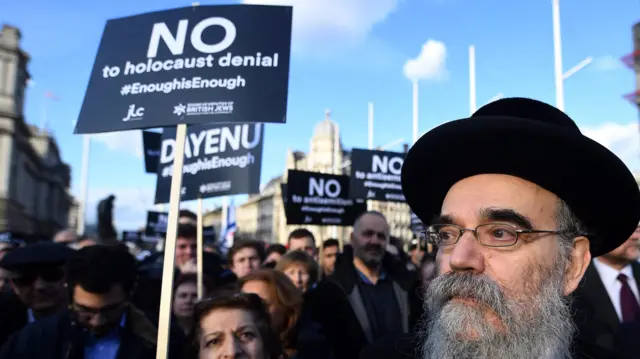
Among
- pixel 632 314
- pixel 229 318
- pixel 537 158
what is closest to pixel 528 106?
pixel 537 158

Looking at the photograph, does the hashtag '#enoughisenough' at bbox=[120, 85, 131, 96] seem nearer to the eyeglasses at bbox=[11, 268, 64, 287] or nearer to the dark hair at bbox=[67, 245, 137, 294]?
the dark hair at bbox=[67, 245, 137, 294]

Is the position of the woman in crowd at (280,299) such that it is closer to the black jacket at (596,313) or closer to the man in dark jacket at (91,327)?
the man in dark jacket at (91,327)

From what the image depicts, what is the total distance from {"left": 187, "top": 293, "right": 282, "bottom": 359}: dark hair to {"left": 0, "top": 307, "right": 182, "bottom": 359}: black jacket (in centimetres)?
35

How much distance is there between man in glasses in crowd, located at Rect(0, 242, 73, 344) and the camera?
4.27 metres

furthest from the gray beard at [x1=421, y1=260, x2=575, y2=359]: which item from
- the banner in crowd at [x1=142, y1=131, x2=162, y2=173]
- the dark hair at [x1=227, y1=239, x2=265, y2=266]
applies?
the banner in crowd at [x1=142, y1=131, x2=162, y2=173]

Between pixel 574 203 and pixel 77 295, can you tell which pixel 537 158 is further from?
pixel 77 295

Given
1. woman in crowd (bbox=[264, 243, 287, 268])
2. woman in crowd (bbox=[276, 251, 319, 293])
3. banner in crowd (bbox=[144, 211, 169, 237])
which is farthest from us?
banner in crowd (bbox=[144, 211, 169, 237])

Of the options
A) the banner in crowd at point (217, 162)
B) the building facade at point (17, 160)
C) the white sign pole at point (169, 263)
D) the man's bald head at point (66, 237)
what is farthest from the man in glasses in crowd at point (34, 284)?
the building facade at point (17, 160)

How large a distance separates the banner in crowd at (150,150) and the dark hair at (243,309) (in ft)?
23.8

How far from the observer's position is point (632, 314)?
424cm

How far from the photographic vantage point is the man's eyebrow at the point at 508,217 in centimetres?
178

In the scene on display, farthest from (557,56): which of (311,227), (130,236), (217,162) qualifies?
(311,227)

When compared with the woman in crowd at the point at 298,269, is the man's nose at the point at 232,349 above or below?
below

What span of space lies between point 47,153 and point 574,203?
104 metres
